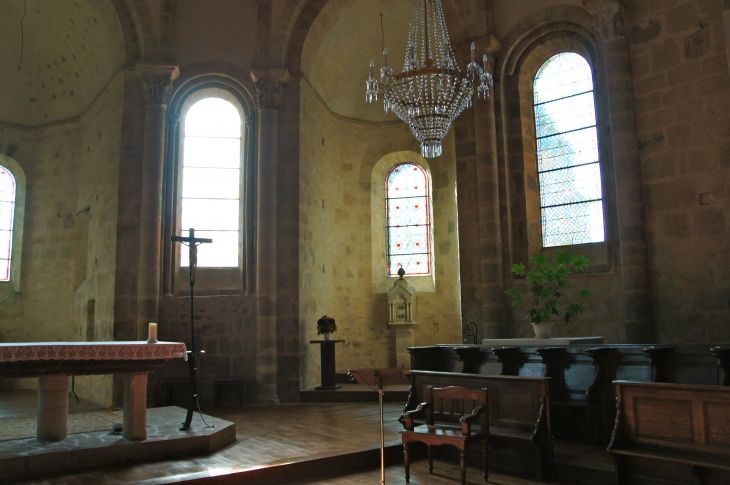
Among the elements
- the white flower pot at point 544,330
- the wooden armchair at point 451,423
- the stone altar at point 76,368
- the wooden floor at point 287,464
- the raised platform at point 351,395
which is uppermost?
the white flower pot at point 544,330

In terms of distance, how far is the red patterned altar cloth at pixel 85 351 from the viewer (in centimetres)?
544

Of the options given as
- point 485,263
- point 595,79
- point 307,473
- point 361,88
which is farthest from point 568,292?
point 361,88

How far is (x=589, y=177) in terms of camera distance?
948 centimetres

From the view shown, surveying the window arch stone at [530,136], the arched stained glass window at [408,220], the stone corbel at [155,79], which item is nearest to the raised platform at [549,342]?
the window arch stone at [530,136]

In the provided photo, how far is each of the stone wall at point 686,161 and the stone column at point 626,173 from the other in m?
0.12

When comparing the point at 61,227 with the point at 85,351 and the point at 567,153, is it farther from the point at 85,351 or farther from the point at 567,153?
the point at 567,153

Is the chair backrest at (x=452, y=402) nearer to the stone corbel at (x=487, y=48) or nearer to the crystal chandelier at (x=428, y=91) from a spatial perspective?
the crystal chandelier at (x=428, y=91)

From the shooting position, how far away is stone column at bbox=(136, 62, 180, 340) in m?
10.0

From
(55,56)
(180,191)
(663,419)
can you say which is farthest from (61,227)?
(663,419)

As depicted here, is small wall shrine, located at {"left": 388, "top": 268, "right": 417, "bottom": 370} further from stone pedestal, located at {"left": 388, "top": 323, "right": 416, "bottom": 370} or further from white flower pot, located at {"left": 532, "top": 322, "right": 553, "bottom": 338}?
white flower pot, located at {"left": 532, "top": 322, "right": 553, "bottom": 338}

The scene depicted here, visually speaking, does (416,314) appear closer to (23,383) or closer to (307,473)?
(307,473)

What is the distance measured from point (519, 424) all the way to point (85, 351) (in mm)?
4154

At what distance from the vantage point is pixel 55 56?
42.4 ft

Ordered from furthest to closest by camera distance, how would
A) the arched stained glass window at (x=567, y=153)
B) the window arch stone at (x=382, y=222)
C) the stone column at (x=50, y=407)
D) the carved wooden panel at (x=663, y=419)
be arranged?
the window arch stone at (x=382, y=222)
the arched stained glass window at (x=567, y=153)
the stone column at (x=50, y=407)
the carved wooden panel at (x=663, y=419)
